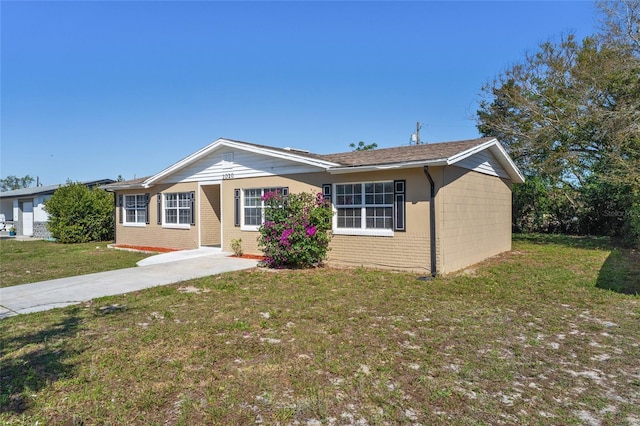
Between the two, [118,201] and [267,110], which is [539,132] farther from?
[118,201]

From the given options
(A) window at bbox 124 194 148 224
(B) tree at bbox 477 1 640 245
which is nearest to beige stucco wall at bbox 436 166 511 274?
(B) tree at bbox 477 1 640 245

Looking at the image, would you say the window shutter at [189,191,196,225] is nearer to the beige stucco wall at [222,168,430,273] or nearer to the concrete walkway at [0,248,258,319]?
the concrete walkway at [0,248,258,319]

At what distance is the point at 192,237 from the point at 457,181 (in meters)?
10.0

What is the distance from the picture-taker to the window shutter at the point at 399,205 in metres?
9.59

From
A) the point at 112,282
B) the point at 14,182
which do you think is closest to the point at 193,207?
the point at 112,282

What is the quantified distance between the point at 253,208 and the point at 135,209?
7320mm

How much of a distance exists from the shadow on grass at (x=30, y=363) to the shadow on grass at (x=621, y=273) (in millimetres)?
9625

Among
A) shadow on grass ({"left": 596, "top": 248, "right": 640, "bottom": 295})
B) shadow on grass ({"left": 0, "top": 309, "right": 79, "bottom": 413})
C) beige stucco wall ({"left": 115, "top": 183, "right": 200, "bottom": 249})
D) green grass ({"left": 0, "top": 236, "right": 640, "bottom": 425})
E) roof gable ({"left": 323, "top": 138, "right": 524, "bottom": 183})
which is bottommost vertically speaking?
shadow on grass ({"left": 596, "top": 248, "right": 640, "bottom": 295})

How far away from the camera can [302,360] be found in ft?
13.7

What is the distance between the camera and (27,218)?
88.6ft

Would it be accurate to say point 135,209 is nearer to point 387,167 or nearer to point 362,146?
point 387,167

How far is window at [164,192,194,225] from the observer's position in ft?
49.0

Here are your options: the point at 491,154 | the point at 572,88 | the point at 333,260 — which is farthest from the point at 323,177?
the point at 572,88

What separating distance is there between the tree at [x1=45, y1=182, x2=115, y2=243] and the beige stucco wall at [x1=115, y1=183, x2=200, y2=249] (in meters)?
3.51
